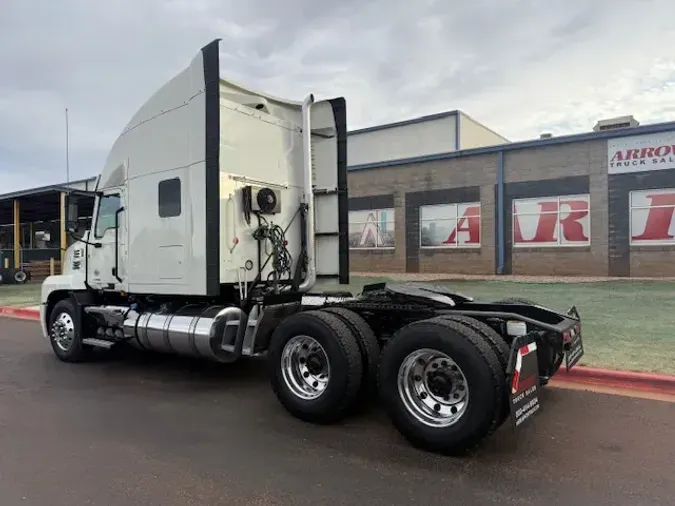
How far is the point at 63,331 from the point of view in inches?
304

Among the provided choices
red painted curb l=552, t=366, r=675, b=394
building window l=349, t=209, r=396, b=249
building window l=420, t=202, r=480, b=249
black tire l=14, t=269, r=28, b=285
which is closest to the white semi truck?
red painted curb l=552, t=366, r=675, b=394

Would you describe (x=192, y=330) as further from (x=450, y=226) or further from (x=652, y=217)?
(x=450, y=226)

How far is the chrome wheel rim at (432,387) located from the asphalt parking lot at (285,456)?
316mm

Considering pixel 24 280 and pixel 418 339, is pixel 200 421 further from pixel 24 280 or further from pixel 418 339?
pixel 24 280

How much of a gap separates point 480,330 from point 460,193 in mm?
19084

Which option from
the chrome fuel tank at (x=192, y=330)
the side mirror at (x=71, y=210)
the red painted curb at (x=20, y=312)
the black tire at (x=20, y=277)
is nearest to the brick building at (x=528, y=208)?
the red painted curb at (x=20, y=312)

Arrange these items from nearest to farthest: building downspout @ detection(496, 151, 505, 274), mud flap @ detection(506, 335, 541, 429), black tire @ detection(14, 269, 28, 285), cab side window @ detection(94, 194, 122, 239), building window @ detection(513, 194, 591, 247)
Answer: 1. mud flap @ detection(506, 335, 541, 429)
2. cab side window @ detection(94, 194, 122, 239)
3. building window @ detection(513, 194, 591, 247)
4. building downspout @ detection(496, 151, 505, 274)
5. black tire @ detection(14, 269, 28, 285)

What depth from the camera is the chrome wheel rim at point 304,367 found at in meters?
4.98

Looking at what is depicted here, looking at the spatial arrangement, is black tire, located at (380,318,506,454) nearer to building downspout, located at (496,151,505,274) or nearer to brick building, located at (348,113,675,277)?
brick building, located at (348,113,675,277)

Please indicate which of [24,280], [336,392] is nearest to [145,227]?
[336,392]

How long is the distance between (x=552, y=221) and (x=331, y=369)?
1812 centimetres

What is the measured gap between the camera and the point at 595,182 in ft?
64.4

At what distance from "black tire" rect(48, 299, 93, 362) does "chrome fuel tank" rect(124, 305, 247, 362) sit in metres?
1.17

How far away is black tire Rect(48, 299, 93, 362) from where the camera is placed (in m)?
7.52
